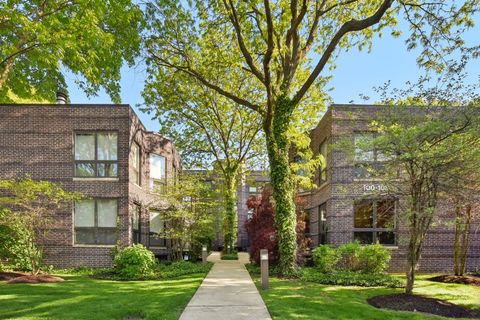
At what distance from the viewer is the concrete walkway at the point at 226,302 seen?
23.0 feet

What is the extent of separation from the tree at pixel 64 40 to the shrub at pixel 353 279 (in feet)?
30.5

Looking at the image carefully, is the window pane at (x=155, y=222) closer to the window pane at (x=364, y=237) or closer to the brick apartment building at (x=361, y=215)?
the brick apartment building at (x=361, y=215)

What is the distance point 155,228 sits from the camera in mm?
20250

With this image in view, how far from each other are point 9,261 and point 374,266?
1330cm

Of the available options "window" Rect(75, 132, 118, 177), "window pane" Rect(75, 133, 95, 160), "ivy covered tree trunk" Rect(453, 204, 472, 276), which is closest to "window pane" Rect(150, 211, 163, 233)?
"window" Rect(75, 132, 118, 177)

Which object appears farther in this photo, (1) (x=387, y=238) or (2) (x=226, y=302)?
(1) (x=387, y=238)

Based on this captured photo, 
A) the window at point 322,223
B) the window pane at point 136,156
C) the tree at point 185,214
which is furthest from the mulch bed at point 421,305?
the window pane at point 136,156

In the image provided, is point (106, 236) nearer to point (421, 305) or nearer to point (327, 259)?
point (327, 259)

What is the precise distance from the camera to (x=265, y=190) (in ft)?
53.9

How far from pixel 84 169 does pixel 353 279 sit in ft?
36.8

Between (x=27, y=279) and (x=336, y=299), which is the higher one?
(x=336, y=299)

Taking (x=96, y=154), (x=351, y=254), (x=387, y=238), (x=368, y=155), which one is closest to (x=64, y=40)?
(x=96, y=154)

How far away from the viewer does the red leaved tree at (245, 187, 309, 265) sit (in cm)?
1406

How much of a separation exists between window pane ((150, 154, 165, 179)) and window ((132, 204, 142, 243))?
2.97 m
